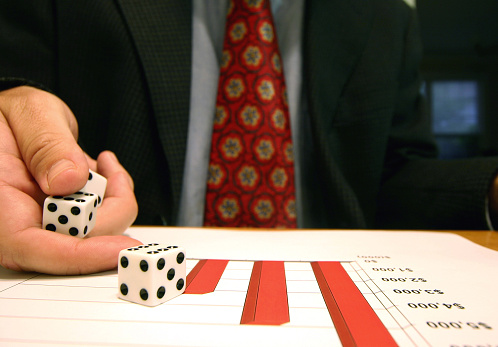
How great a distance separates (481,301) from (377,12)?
129cm

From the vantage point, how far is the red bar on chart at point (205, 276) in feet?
1.30

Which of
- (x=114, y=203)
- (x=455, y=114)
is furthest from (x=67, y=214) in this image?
(x=455, y=114)

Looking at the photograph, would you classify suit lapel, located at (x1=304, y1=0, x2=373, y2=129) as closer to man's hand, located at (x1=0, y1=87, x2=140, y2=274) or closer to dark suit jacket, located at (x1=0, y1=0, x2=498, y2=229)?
dark suit jacket, located at (x1=0, y1=0, x2=498, y2=229)

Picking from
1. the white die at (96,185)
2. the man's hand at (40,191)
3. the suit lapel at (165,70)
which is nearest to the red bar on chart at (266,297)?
the man's hand at (40,191)

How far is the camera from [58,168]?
1.48 ft

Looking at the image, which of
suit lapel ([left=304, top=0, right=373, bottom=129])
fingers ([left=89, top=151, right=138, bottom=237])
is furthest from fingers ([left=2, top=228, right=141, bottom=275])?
suit lapel ([left=304, top=0, right=373, bottom=129])

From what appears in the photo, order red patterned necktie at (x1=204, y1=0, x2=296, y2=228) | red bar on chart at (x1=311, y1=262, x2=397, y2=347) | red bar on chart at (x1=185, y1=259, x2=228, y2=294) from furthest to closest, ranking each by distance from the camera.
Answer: red patterned necktie at (x1=204, y1=0, x2=296, y2=228)
red bar on chart at (x1=185, y1=259, x2=228, y2=294)
red bar on chart at (x1=311, y1=262, x2=397, y2=347)

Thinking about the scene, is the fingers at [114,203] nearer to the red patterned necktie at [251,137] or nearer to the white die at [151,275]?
the white die at [151,275]

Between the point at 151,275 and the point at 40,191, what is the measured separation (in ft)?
0.90

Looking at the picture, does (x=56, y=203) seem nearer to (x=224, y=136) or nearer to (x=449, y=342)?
(x=449, y=342)

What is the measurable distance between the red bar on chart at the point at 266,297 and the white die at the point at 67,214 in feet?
0.79

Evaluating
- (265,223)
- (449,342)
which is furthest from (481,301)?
(265,223)

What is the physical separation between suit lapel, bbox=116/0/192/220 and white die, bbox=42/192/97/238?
56 centimetres

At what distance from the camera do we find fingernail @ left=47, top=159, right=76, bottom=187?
449 millimetres
